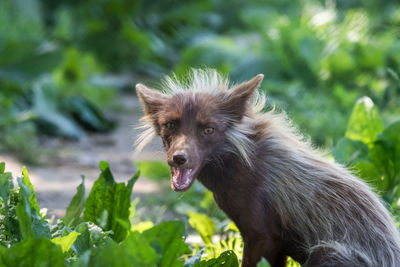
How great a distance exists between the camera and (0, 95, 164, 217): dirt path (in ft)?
19.3

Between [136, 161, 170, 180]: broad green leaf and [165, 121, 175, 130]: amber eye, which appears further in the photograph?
[136, 161, 170, 180]: broad green leaf

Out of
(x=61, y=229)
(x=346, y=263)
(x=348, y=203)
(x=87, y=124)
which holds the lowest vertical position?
(x=346, y=263)

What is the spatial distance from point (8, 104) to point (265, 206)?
5438mm

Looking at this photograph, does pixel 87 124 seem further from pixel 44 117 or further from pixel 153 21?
pixel 153 21

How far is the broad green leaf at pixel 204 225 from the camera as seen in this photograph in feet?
14.0

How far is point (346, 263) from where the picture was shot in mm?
3117

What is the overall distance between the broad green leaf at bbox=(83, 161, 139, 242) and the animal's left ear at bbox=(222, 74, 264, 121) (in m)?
0.62

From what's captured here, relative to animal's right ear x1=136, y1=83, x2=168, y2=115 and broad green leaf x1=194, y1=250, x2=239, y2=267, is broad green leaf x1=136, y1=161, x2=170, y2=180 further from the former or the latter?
broad green leaf x1=194, y1=250, x2=239, y2=267

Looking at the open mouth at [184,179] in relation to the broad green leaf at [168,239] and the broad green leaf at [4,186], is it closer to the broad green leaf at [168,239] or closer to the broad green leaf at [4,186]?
the broad green leaf at [168,239]

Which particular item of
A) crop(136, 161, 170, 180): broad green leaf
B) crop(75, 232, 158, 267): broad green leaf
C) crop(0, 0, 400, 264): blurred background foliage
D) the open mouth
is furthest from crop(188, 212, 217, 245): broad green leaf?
crop(136, 161, 170, 180): broad green leaf

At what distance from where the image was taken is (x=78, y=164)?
7.23m

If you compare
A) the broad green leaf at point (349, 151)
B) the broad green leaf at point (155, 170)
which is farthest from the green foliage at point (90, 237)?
the broad green leaf at point (155, 170)

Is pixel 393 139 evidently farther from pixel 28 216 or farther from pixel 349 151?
pixel 28 216

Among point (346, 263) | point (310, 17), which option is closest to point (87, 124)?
point (310, 17)
